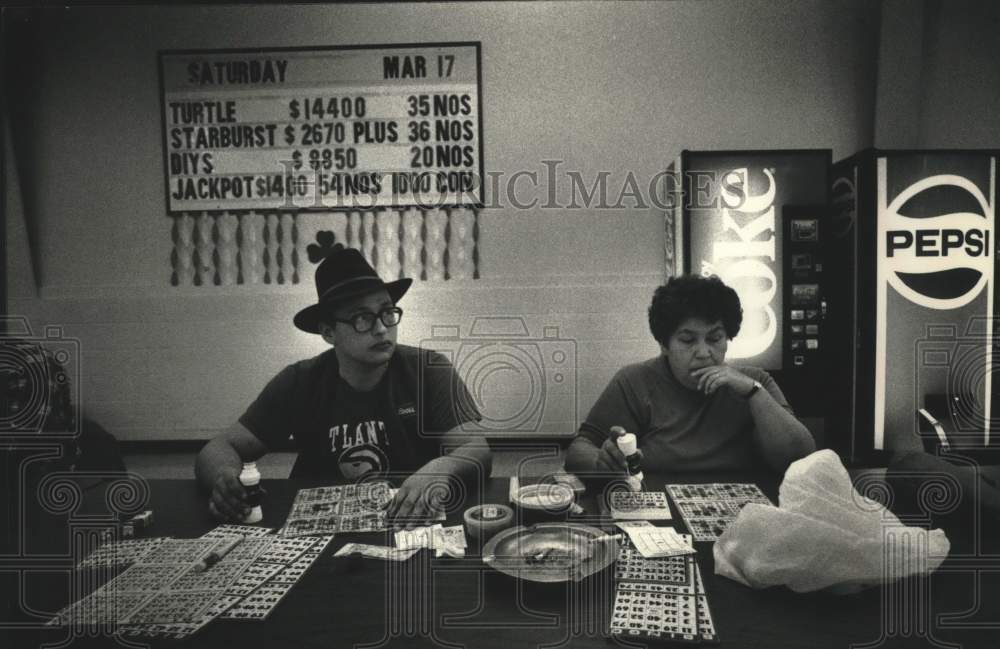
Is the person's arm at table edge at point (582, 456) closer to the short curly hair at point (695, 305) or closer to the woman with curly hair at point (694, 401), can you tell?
the woman with curly hair at point (694, 401)

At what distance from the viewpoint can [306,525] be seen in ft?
4.90

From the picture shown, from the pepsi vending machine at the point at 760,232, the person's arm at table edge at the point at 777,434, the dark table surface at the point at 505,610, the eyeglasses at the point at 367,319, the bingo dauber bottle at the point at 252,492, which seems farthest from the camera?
the pepsi vending machine at the point at 760,232

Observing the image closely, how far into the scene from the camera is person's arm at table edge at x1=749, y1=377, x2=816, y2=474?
1.79 metres

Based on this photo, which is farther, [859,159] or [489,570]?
Answer: [859,159]

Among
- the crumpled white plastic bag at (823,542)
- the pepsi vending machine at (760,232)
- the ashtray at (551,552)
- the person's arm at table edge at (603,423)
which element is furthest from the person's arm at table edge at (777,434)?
the pepsi vending machine at (760,232)

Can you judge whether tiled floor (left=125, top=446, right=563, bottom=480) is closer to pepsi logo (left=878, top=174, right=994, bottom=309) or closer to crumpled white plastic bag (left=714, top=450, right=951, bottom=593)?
pepsi logo (left=878, top=174, right=994, bottom=309)

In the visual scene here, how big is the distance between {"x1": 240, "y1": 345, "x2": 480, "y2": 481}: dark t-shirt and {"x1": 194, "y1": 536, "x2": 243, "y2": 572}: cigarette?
621 mm

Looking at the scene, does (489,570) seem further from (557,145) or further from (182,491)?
(557,145)

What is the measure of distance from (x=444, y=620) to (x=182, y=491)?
3.42 feet

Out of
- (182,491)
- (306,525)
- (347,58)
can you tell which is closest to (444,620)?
(306,525)

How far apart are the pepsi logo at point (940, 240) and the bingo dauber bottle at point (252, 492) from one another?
3.60 metres

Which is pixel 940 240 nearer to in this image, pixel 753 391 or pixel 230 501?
pixel 753 391

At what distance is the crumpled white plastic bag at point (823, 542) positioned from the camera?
1097 millimetres

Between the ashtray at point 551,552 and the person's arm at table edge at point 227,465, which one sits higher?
the person's arm at table edge at point 227,465
